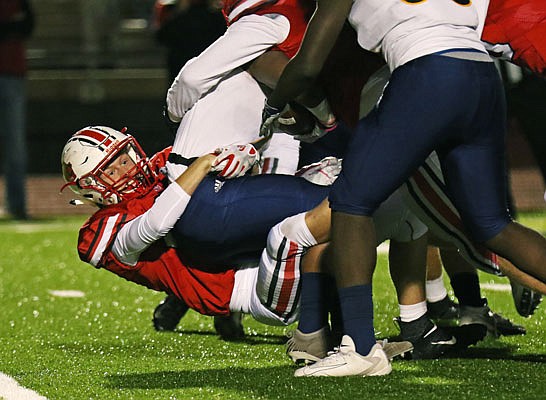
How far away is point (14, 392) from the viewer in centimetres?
346

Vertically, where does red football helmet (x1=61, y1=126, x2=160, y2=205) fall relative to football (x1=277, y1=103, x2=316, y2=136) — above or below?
below

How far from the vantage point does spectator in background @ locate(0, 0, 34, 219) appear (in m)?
9.45

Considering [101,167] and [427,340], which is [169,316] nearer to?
[101,167]

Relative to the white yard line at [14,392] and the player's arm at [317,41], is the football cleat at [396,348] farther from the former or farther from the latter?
the white yard line at [14,392]

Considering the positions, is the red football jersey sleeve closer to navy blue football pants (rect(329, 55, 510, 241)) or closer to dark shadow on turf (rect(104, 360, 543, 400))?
dark shadow on turf (rect(104, 360, 543, 400))

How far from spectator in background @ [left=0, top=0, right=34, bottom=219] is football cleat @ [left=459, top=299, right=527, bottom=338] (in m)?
5.91

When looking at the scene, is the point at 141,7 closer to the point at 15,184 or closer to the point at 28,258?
the point at 15,184

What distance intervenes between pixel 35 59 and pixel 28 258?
8592mm

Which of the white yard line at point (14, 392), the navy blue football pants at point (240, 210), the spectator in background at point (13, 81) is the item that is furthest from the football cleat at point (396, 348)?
the spectator in background at point (13, 81)

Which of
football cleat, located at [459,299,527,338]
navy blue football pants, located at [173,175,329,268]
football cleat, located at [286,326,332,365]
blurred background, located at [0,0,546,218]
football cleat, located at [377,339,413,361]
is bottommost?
blurred background, located at [0,0,546,218]

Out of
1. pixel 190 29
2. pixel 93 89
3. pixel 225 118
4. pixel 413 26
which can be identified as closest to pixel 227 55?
pixel 225 118

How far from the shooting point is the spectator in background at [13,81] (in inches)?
372

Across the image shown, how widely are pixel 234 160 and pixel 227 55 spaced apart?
1.23 ft

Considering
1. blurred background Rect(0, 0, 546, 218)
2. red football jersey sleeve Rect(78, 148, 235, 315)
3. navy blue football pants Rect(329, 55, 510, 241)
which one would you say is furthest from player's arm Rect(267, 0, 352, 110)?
blurred background Rect(0, 0, 546, 218)
